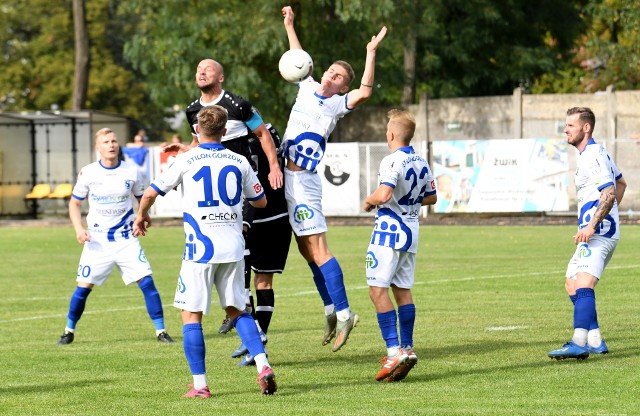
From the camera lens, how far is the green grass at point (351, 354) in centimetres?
869

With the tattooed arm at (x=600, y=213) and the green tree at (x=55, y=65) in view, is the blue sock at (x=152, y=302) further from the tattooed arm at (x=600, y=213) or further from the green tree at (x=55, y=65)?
the green tree at (x=55, y=65)

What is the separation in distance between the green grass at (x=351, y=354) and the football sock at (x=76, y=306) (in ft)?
0.72

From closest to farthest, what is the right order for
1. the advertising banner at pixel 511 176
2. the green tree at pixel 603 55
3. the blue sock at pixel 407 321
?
the blue sock at pixel 407 321, the advertising banner at pixel 511 176, the green tree at pixel 603 55

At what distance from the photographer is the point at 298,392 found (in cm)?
922

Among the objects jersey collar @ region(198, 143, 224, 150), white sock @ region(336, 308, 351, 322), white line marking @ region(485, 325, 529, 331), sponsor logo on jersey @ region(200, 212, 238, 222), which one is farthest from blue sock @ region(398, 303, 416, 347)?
white line marking @ region(485, 325, 529, 331)

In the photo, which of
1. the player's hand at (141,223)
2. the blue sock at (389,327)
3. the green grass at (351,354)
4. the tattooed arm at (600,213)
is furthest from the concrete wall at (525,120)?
the player's hand at (141,223)

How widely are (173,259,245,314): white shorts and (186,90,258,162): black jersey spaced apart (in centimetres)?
203

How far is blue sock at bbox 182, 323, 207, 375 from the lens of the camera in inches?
356

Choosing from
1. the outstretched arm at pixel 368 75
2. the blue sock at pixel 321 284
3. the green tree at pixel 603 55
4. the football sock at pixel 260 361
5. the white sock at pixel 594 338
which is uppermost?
the green tree at pixel 603 55

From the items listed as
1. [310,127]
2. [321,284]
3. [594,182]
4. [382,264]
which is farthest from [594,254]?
[310,127]

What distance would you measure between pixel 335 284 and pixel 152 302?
8.73 feet

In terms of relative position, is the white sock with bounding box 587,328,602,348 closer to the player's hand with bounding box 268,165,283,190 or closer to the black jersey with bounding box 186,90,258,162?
the player's hand with bounding box 268,165,283,190

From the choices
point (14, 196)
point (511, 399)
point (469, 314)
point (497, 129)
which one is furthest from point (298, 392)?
point (14, 196)

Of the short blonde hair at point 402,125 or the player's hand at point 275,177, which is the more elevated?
the short blonde hair at point 402,125
